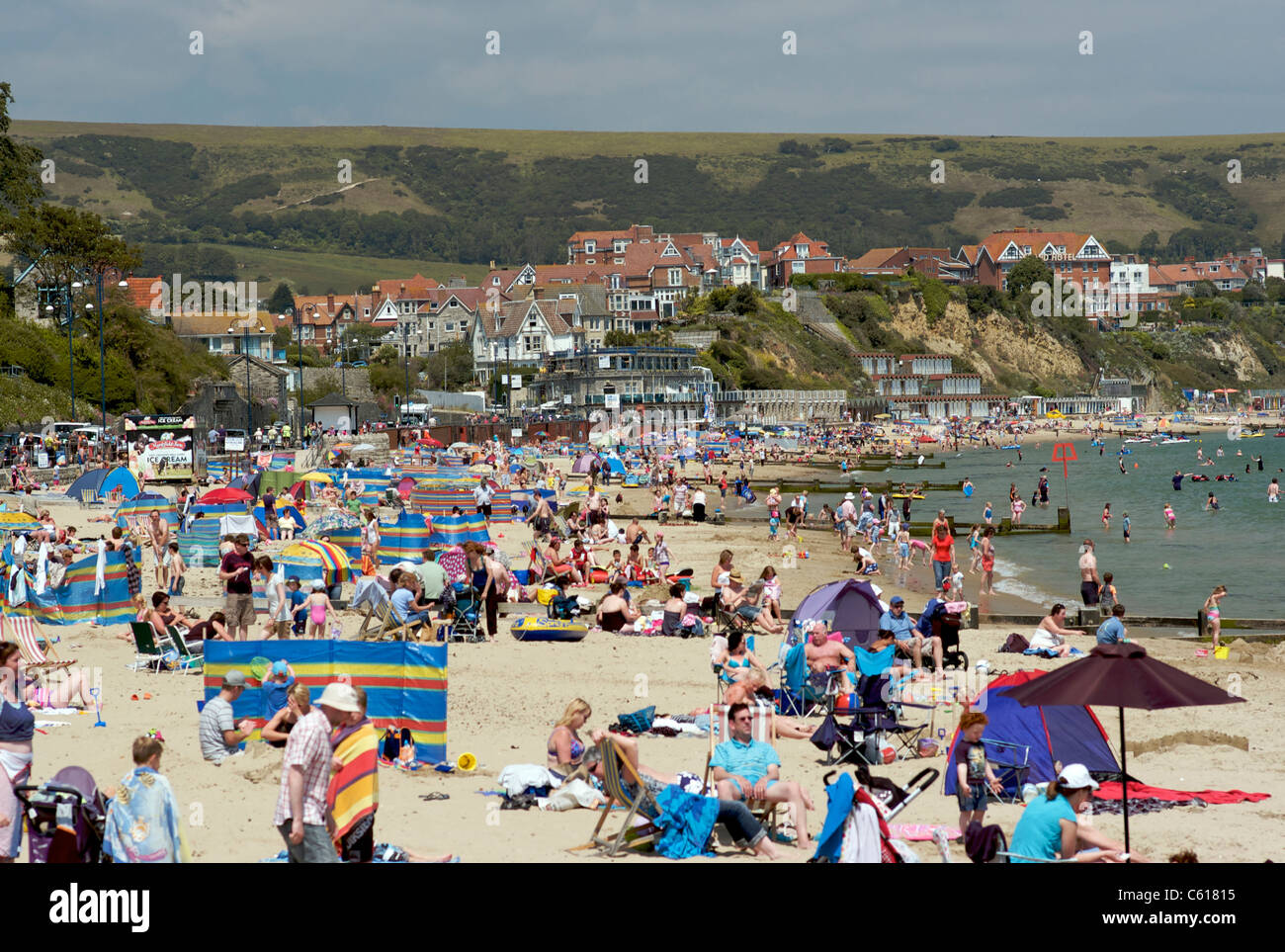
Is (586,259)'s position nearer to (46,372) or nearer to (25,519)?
(46,372)

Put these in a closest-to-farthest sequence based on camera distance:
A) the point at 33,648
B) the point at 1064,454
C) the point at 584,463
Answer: the point at 33,648
the point at 1064,454
the point at 584,463

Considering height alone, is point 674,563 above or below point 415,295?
below

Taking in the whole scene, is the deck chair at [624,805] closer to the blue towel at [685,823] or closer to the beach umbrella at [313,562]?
the blue towel at [685,823]

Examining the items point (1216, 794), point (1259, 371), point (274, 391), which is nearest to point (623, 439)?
point (274, 391)

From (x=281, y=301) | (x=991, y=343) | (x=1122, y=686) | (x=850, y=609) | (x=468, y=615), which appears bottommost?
(x=468, y=615)

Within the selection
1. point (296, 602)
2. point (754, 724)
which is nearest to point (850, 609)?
point (754, 724)

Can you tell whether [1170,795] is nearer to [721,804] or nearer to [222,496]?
[721,804]
